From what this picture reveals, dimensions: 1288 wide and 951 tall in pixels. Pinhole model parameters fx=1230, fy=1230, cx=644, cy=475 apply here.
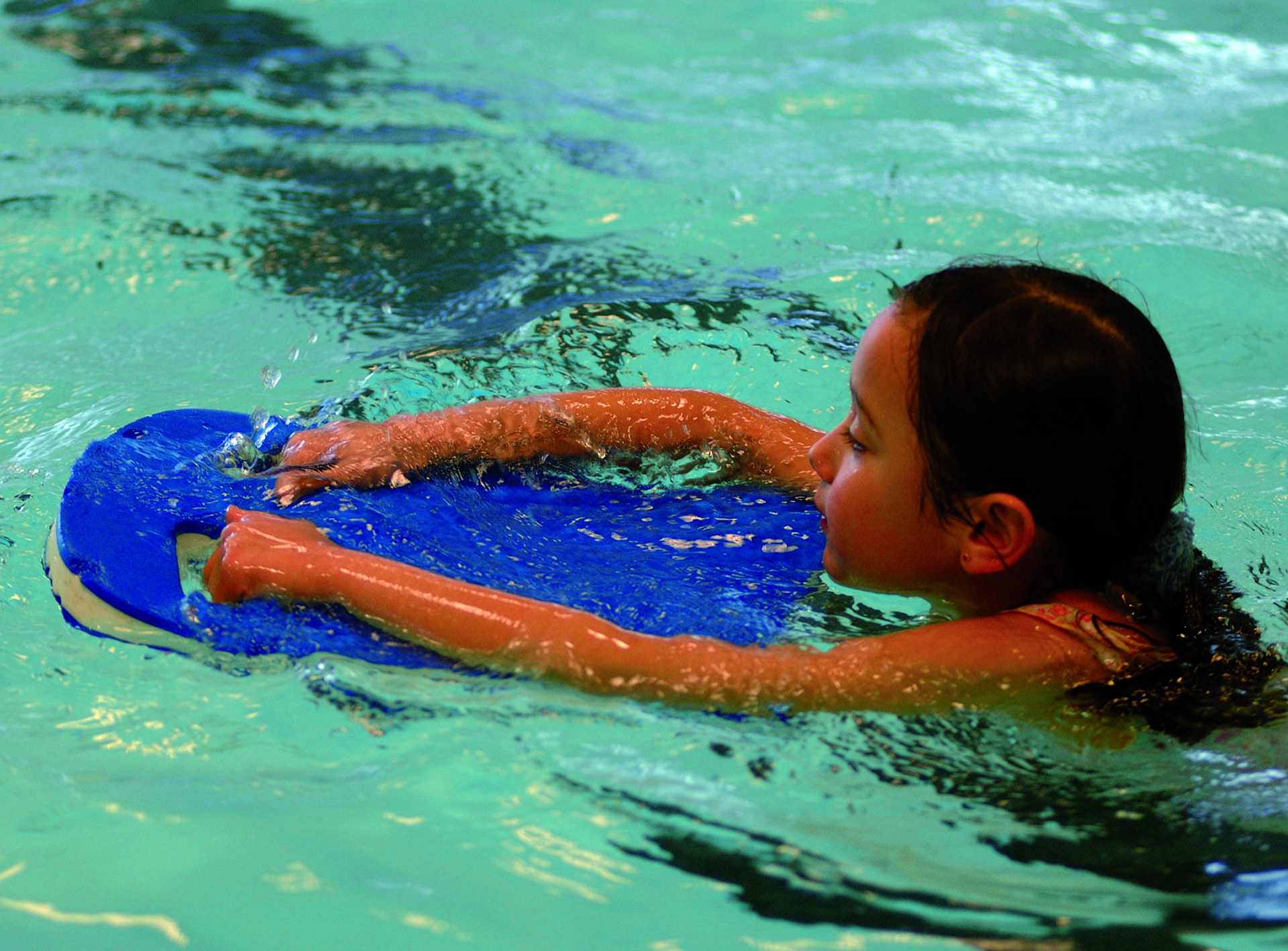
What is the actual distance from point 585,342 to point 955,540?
4.50ft

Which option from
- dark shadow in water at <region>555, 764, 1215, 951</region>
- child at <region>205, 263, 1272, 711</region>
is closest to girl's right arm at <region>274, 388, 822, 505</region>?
child at <region>205, 263, 1272, 711</region>

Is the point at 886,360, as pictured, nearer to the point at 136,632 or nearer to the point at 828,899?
the point at 828,899

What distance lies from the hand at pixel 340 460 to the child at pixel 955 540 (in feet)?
0.85

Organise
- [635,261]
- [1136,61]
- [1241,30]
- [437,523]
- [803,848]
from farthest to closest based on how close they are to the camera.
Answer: [1241,30], [1136,61], [635,261], [437,523], [803,848]

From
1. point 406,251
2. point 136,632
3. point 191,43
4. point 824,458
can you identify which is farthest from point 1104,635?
point 191,43

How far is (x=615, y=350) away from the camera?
117 inches

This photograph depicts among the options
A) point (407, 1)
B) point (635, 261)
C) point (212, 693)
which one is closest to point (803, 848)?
point (212, 693)

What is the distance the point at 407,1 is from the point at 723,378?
4.74 meters

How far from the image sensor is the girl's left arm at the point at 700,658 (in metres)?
1.79

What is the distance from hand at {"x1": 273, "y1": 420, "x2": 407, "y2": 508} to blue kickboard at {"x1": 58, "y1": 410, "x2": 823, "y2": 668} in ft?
0.11

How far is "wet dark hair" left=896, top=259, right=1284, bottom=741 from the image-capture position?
169 cm

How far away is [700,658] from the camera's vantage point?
5.93 feet

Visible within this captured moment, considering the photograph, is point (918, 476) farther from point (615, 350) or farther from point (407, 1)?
point (407, 1)

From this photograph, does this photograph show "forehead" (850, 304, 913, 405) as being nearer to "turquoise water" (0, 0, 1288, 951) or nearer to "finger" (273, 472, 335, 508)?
"turquoise water" (0, 0, 1288, 951)
